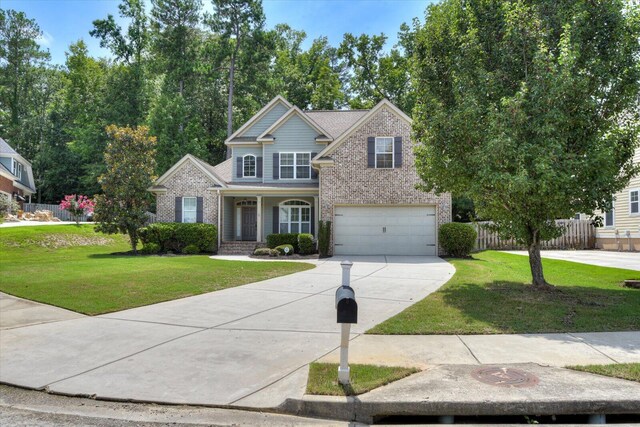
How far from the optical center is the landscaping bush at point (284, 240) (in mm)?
20828

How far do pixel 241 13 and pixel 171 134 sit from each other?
→ 1223 cm

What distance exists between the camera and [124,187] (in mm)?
21250

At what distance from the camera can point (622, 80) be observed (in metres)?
8.55

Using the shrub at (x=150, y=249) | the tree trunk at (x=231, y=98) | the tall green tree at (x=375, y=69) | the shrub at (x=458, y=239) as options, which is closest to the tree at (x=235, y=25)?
the tree trunk at (x=231, y=98)

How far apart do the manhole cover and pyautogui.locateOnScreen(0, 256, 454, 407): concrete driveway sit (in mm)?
1927

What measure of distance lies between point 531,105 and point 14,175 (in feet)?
140

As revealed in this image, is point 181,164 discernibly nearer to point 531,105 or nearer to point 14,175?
point 531,105

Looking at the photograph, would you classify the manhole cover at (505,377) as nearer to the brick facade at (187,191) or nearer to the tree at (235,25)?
the brick facade at (187,191)

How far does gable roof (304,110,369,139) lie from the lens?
78.6 ft

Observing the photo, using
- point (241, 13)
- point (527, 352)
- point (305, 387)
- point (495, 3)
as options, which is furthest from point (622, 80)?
point (241, 13)

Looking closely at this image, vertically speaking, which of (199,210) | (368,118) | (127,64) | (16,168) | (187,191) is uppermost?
(127,64)

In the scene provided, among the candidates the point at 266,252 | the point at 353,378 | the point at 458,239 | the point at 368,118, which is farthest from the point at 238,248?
the point at 353,378

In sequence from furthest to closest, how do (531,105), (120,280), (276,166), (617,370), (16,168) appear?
(16,168) → (276,166) → (120,280) → (531,105) → (617,370)

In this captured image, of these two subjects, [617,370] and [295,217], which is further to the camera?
[295,217]
